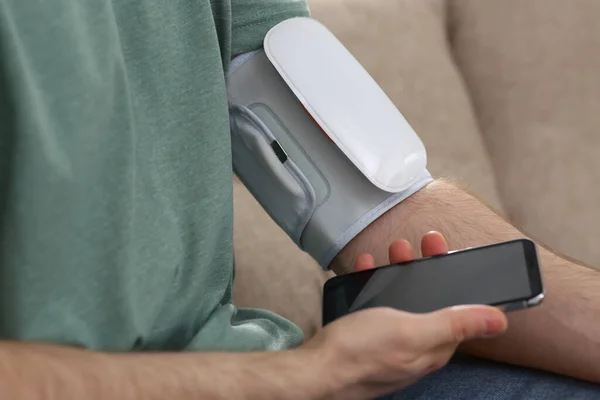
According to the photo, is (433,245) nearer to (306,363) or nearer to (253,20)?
(306,363)

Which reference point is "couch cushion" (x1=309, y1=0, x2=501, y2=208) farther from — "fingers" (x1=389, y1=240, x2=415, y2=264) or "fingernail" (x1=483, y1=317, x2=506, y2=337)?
"fingernail" (x1=483, y1=317, x2=506, y2=337)

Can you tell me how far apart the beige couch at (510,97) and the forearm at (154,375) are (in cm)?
68

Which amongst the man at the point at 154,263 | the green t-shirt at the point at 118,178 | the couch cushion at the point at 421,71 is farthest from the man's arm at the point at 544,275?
the couch cushion at the point at 421,71

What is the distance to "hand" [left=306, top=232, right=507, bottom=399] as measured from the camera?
1.60ft

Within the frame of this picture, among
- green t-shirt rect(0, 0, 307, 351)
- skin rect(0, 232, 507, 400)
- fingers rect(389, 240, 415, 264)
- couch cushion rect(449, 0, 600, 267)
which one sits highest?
green t-shirt rect(0, 0, 307, 351)

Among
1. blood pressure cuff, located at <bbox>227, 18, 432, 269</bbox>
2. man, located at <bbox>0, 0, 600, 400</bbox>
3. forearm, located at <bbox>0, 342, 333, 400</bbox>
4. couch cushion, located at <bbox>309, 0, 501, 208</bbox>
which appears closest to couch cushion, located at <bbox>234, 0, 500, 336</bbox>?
couch cushion, located at <bbox>309, 0, 501, 208</bbox>

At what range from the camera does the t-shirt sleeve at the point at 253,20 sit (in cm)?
73

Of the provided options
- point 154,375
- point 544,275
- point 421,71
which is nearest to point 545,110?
point 421,71

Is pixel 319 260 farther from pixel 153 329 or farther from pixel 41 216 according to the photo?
pixel 41 216

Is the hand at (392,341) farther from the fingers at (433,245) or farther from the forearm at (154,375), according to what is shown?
the fingers at (433,245)

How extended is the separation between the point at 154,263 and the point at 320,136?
241mm

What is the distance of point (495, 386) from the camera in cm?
64

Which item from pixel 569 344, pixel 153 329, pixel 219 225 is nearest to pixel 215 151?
pixel 219 225

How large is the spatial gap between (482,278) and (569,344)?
0.16 m
